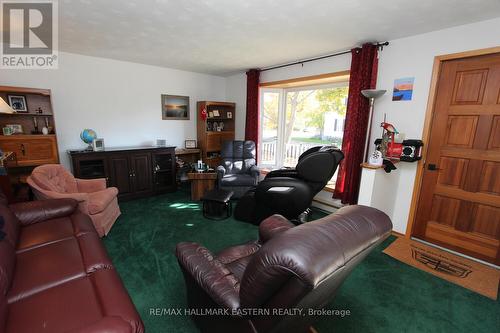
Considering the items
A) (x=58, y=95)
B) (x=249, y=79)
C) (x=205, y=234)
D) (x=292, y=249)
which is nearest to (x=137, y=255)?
(x=205, y=234)

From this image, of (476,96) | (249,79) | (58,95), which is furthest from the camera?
(249,79)

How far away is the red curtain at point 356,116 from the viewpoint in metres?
2.89

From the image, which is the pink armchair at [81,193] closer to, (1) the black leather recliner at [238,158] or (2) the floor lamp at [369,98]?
(1) the black leather recliner at [238,158]

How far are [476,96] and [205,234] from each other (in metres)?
3.26

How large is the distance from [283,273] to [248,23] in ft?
7.89

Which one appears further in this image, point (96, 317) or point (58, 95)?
point (58, 95)

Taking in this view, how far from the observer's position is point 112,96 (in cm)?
392

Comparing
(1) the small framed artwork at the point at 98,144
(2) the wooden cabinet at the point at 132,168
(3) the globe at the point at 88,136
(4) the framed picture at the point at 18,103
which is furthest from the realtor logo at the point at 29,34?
(2) the wooden cabinet at the point at 132,168

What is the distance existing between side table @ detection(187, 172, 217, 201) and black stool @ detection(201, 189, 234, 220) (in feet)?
2.15

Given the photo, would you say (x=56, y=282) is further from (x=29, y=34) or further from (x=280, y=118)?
(x=280, y=118)

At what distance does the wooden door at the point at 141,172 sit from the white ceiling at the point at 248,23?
5.39 feet

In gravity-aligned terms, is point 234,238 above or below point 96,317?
below

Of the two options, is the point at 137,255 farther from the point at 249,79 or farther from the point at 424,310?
the point at 249,79

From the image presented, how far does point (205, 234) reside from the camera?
2816 mm
